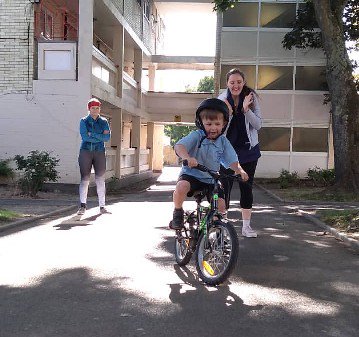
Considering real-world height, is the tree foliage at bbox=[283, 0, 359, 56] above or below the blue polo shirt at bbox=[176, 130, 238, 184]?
above

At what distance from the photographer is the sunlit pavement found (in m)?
3.26

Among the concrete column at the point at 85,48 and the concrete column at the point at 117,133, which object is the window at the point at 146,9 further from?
the concrete column at the point at 85,48

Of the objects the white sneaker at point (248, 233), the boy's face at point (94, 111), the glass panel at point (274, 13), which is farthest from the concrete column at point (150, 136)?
the white sneaker at point (248, 233)

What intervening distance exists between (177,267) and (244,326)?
67.3 inches

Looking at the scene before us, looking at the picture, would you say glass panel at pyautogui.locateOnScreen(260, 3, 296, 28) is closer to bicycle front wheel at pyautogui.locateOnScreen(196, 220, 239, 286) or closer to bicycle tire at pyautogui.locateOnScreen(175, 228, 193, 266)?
bicycle tire at pyautogui.locateOnScreen(175, 228, 193, 266)

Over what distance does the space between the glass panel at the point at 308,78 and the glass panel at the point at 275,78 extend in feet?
1.17

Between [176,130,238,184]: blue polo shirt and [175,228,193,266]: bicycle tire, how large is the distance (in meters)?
0.57

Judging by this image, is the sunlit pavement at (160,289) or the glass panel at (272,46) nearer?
the sunlit pavement at (160,289)

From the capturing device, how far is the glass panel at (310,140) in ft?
72.5

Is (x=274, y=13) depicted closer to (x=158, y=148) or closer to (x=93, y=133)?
(x=158, y=148)

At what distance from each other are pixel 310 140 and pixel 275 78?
3269 mm

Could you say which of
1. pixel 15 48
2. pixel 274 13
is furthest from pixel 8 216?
pixel 274 13

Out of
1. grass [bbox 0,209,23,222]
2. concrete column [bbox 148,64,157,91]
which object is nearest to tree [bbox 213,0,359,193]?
grass [bbox 0,209,23,222]

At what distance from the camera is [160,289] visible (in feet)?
13.4
